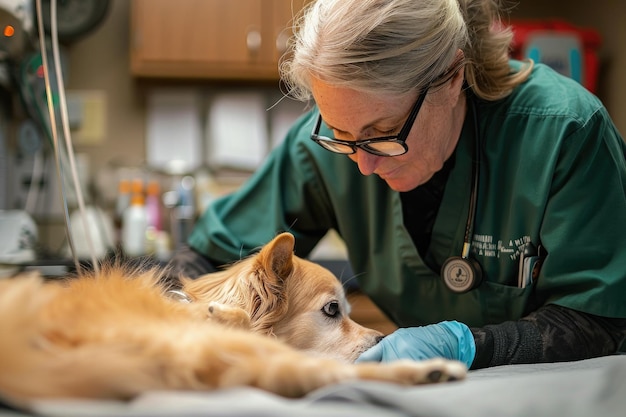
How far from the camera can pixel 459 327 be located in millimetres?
1214

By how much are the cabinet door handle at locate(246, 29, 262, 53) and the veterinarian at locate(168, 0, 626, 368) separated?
1538mm

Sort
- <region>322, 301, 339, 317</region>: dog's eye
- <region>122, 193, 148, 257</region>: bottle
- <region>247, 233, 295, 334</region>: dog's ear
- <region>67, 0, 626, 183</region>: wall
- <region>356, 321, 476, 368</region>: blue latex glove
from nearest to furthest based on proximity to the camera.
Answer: <region>356, 321, 476, 368</region>: blue latex glove < <region>247, 233, 295, 334</region>: dog's ear < <region>322, 301, 339, 317</region>: dog's eye < <region>122, 193, 148, 257</region>: bottle < <region>67, 0, 626, 183</region>: wall

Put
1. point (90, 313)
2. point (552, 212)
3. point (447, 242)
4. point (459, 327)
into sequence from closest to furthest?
point (90, 313)
point (459, 327)
point (552, 212)
point (447, 242)

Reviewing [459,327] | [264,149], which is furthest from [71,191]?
[459,327]

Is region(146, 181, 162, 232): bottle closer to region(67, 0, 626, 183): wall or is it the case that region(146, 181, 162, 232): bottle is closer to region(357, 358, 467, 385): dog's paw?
region(67, 0, 626, 183): wall

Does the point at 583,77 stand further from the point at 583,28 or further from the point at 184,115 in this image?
the point at 184,115

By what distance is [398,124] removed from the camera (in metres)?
1.38

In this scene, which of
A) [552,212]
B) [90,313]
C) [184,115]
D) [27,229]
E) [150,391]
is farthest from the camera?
[184,115]

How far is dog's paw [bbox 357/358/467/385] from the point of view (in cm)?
81

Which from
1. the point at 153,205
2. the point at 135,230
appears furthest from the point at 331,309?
the point at 153,205

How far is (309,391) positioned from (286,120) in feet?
9.02

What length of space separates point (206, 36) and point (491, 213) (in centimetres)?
208

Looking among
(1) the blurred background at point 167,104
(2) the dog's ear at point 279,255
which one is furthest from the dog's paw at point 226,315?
(1) the blurred background at point 167,104

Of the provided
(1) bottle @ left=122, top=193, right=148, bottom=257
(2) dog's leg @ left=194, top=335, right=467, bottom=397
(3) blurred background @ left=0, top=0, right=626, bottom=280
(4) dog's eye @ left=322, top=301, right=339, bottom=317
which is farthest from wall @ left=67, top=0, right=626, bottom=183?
(2) dog's leg @ left=194, top=335, right=467, bottom=397
